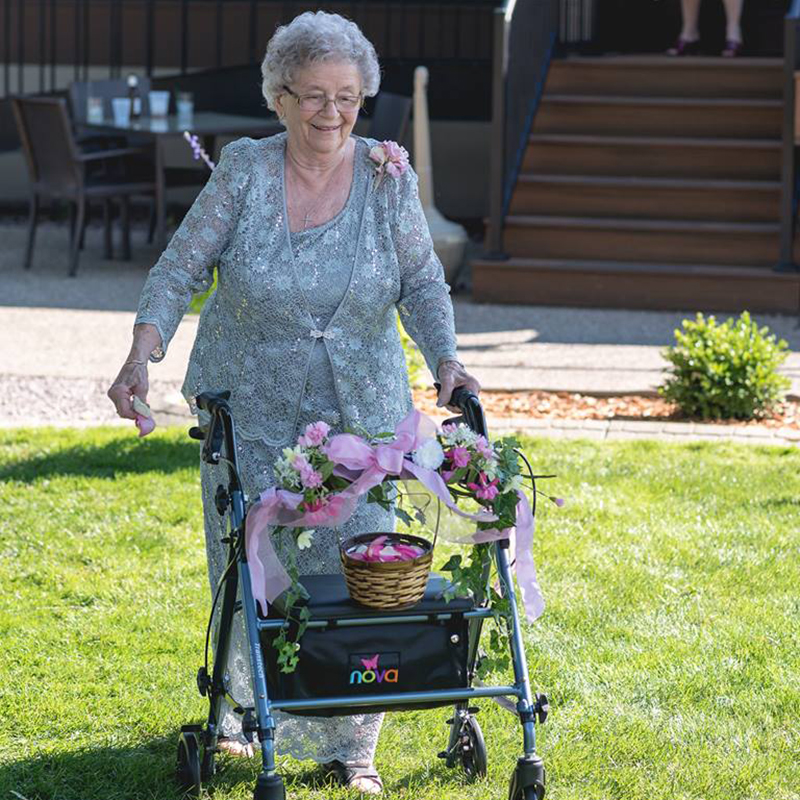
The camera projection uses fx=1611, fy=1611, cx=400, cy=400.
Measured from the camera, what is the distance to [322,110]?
3.71 meters

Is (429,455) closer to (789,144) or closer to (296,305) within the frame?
(296,305)

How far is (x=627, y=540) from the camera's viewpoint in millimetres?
6133

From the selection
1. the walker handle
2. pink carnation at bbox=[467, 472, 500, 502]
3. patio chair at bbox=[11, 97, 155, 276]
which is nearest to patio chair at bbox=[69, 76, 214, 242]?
patio chair at bbox=[11, 97, 155, 276]

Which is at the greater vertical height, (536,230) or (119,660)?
(536,230)

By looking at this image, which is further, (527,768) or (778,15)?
(778,15)

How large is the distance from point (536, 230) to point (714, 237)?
1275 mm

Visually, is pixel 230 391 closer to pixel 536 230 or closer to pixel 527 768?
pixel 527 768

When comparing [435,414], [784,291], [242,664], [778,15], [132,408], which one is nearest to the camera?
[132,408]

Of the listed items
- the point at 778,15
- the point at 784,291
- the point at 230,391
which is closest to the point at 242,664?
the point at 230,391

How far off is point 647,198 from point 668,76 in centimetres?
138

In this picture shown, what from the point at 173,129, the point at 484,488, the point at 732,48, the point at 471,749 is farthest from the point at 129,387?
the point at 732,48

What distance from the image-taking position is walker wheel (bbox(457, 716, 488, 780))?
4.07 metres

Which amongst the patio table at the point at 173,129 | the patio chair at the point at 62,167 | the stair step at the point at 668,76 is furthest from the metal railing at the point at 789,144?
the patio chair at the point at 62,167

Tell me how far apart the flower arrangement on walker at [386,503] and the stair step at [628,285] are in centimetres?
792
